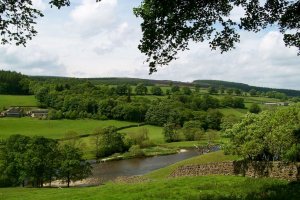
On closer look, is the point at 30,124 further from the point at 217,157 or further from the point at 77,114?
the point at 217,157

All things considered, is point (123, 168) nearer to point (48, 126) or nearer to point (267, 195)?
point (48, 126)

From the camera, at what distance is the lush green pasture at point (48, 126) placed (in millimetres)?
145125

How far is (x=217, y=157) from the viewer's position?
196ft

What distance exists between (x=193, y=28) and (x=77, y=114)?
16456 cm

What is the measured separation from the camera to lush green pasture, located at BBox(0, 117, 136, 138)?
476 feet

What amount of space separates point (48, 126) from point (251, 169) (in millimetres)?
129185

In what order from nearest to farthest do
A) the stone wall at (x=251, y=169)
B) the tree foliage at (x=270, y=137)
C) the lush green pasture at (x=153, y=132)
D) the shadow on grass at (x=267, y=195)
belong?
the shadow on grass at (x=267, y=195)
the stone wall at (x=251, y=169)
the tree foliage at (x=270, y=137)
the lush green pasture at (x=153, y=132)

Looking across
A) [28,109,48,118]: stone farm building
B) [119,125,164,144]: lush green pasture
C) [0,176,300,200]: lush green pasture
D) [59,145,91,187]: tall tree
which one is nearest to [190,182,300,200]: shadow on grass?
[0,176,300,200]: lush green pasture

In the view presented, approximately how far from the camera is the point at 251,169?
36.6 meters

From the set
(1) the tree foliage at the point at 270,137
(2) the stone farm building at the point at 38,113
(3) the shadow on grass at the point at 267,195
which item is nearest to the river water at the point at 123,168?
(1) the tree foliage at the point at 270,137

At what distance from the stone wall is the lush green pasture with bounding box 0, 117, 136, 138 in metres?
102

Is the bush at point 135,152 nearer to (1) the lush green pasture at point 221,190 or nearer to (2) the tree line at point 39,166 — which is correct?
(2) the tree line at point 39,166

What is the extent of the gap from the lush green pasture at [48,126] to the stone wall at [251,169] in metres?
102

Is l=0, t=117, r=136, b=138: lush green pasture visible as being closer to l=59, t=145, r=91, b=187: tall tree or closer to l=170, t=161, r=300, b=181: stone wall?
l=59, t=145, r=91, b=187: tall tree
